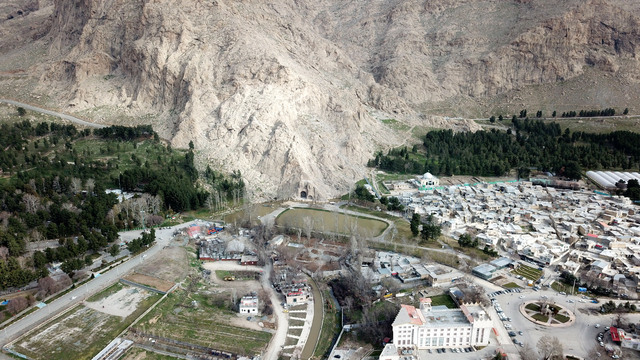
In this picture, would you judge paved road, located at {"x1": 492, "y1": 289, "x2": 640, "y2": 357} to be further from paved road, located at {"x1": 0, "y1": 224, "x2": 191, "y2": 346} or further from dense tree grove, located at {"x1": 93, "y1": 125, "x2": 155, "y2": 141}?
dense tree grove, located at {"x1": 93, "y1": 125, "x2": 155, "y2": 141}

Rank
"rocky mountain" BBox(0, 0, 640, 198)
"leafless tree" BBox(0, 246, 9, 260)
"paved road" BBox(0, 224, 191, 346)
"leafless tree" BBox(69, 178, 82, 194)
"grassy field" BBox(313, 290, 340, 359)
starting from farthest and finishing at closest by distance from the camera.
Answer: "rocky mountain" BBox(0, 0, 640, 198)
"leafless tree" BBox(69, 178, 82, 194)
"leafless tree" BBox(0, 246, 9, 260)
"paved road" BBox(0, 224, 191, 346)
"grassy field" BBox(313, 290, 340, 359)

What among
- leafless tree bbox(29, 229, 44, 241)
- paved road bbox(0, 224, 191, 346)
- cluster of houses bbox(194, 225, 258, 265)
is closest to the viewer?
paved road bbox(0, 224, 191, 346)

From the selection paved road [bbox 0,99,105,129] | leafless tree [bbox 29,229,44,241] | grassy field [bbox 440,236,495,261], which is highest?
paved road [bbox 0,99,105,129]

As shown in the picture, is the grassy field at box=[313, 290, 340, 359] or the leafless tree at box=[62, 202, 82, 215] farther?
the leafless tree at box=[62, 202, 82, 215]

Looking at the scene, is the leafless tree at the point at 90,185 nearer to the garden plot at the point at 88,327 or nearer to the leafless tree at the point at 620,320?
the garden plot at the point at 88,327

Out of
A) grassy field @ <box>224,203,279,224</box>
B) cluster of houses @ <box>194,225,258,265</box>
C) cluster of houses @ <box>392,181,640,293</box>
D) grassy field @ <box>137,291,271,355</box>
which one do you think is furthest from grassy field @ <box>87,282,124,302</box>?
cluster of houses @ <box>392,181,640,293</box>

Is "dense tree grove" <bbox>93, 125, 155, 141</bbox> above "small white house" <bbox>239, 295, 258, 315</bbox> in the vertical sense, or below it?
above

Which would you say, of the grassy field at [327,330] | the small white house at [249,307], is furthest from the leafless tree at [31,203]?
the grassy field at [327,330]

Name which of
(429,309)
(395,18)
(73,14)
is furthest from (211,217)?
(395,18)
